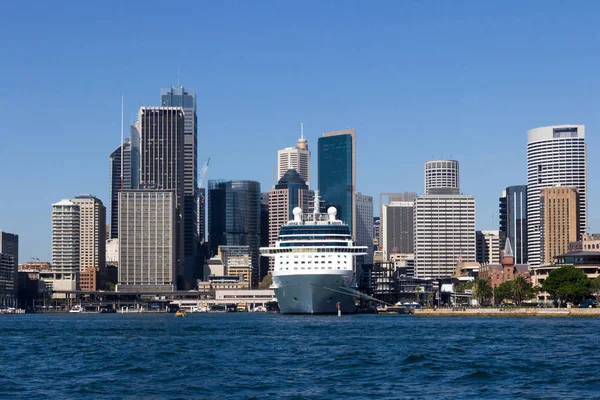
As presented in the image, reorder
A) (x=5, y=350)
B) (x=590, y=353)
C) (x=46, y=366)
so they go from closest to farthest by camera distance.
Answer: (x=46, y=366)
(x=590, y=353)
(x=5, y=350)

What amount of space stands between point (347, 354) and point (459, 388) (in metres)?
26.2

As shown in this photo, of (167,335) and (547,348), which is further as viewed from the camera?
(167,335)

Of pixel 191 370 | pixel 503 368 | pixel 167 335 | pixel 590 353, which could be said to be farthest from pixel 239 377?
pixel 167 335

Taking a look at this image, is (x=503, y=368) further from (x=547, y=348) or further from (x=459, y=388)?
(x=547, y=348)

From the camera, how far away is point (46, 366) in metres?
86.0

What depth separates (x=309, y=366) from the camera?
8319 cm

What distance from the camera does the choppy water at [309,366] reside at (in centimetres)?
6738

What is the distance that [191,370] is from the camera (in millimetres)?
80000

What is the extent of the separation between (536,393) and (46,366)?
40509 millimetres

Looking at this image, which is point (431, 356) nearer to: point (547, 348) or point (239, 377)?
point (547, 348)

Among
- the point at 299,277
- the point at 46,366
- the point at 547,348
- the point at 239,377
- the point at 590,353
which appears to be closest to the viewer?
the point at 239,377

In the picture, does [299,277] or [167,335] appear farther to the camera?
[299,277]

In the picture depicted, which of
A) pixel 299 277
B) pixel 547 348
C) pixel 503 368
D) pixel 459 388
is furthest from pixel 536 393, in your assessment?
pixel 299 277

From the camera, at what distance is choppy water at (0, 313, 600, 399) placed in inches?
2653
